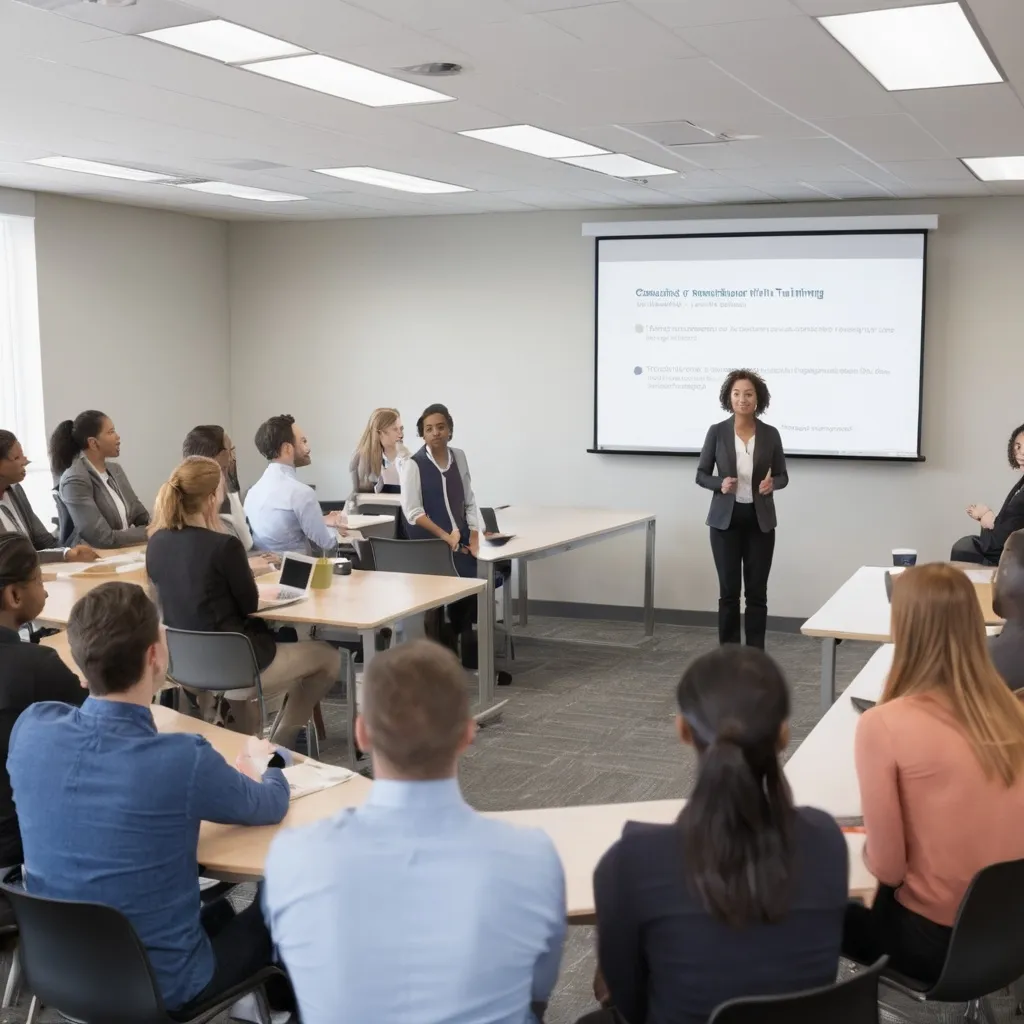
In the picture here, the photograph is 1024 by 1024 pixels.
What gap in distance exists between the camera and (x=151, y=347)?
330 inches

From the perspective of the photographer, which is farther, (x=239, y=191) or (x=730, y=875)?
(x=239, y=191)

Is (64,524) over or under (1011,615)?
under

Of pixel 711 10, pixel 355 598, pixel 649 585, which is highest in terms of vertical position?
pixel 711 10

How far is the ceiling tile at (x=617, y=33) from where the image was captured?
329 centimetres

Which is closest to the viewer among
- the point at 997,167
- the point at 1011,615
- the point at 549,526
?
the point at 1011,615

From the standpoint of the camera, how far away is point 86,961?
208cm

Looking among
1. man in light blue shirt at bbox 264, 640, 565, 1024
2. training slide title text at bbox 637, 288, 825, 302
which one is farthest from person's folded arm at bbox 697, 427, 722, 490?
man in light blue shirt at bbox 264, 640, 565, 1024

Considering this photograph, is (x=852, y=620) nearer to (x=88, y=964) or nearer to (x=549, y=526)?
(x=549, y=526)

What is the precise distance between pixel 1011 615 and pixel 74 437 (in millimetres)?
4376

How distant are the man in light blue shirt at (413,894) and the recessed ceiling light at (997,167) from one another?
202 inches

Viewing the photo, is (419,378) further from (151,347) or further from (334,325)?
(151,347)

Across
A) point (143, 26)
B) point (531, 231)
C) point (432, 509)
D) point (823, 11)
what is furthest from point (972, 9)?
point (531, 231)

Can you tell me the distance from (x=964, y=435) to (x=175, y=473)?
506 cm

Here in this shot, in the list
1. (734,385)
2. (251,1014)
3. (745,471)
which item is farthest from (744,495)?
(251,1014)
